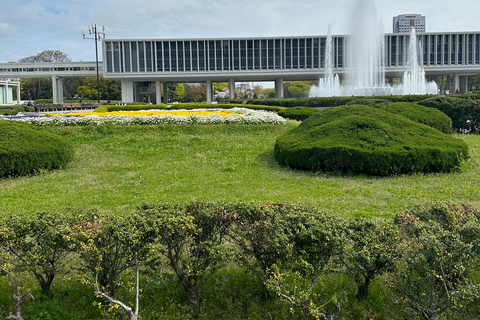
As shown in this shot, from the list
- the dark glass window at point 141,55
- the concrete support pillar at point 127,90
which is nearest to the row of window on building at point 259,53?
the dark glass window at point 141,55

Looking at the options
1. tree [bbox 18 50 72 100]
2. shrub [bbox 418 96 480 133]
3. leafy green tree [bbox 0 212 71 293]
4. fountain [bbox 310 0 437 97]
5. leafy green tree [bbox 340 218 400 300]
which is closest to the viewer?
leafy green tree [bbox 340 218 400 300]

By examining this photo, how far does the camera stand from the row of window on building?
50.4 meters

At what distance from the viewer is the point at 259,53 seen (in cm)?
5100

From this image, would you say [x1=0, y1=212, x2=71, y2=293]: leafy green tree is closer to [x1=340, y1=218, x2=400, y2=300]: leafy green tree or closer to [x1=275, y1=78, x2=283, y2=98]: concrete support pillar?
[x1=340, y1=218, x2=400, y2=300]: leafy green tree

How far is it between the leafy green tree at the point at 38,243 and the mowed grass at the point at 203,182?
755 mm

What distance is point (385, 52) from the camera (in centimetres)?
5066

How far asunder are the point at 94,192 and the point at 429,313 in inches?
251

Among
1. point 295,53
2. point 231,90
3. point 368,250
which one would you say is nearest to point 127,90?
point 231,90

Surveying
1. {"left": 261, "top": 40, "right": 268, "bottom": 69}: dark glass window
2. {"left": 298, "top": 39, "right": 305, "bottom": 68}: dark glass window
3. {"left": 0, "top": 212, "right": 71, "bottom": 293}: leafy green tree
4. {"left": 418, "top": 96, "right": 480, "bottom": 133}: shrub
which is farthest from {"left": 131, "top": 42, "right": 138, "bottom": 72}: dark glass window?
{"left": 0, "top": 212, "right": 71, "bottom": 293}: leafy green tree

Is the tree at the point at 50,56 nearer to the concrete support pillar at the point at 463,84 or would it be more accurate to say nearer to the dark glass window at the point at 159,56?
the dark glass window at the point at 159,56

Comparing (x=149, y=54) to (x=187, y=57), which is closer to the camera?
(x=149, y=54)

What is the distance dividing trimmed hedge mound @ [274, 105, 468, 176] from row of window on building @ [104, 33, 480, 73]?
4195 centimetres

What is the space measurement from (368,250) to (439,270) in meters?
0.61

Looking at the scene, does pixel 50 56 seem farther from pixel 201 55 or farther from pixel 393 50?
pixel 393 50
